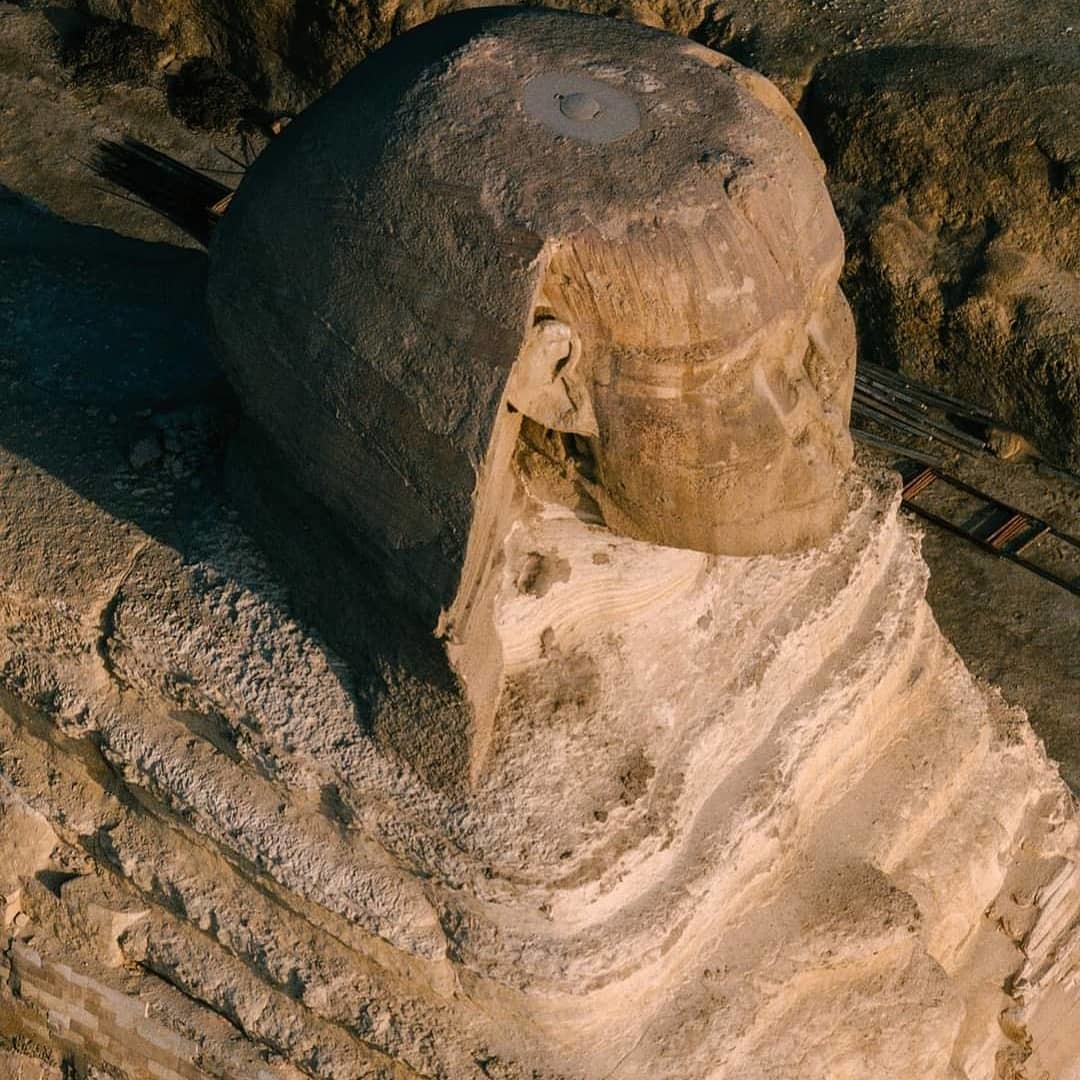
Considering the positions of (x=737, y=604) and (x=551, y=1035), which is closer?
(x=551, y=1035)

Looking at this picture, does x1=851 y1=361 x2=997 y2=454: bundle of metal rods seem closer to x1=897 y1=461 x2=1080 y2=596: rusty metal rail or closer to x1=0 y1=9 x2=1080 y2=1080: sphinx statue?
x1=897 y1=461 x2=1080 y2=596: rusty metal rail

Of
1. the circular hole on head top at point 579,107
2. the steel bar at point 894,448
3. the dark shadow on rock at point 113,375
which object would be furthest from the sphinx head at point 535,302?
the steel bar at point 894,448

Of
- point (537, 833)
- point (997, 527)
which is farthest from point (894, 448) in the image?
point (537, 833)

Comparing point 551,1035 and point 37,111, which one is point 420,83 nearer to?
point 551,1035

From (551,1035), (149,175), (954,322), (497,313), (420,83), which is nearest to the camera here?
(497,313)

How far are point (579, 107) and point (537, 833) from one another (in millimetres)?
1863

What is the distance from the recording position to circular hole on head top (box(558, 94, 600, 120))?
4.17 metres

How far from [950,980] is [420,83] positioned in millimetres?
3104

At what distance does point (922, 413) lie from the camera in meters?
9.01

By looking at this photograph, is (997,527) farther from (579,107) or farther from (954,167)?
(579,107)

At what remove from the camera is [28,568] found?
17.5ft

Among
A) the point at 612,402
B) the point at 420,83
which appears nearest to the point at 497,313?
the point at 612,402

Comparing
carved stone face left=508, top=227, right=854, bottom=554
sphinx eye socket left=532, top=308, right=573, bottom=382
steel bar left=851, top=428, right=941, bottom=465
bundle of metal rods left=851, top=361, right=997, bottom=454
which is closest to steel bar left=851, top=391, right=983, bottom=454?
bundle of metal rods left=851, top=361, right=997, bottom=454

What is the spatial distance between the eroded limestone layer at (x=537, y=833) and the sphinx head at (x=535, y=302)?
44cm
